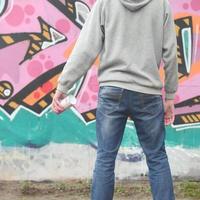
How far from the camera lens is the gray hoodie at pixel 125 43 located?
11.1ft

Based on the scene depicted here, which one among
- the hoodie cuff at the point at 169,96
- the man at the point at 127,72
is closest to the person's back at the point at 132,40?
the man at the point at 127,72

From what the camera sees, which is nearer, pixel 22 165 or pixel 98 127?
pixel 98 127

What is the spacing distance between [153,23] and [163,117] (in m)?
0.61

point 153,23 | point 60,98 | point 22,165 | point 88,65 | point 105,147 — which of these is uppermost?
point 153,23

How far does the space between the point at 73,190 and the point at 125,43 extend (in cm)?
197

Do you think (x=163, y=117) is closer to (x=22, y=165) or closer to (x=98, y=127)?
(x=98, y=127)

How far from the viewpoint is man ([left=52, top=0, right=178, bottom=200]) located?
340cm

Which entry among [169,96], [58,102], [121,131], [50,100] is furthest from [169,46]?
[50,100]

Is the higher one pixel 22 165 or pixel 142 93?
pixel 142 93

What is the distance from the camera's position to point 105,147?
3.49 m

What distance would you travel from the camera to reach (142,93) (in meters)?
Result: 3.44

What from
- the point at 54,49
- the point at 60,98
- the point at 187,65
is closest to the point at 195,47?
the point at 187,65

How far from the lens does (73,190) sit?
4930 mm

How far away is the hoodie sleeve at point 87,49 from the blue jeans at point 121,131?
7.9 inches
